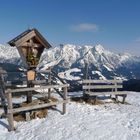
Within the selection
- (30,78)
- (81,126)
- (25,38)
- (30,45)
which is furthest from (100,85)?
(25,38)

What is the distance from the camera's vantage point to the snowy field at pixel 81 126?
1611cm

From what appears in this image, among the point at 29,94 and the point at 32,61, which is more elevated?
the point at 32,61

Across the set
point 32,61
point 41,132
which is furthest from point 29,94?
point 41,132

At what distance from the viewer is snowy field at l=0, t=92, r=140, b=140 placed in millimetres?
16109

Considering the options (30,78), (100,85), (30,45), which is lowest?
(100,85)

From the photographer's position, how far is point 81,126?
1756 cm

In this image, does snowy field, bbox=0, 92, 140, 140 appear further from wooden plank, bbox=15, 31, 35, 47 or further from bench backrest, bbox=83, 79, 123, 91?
wooden plank, bbox=15, 31, 35, 47

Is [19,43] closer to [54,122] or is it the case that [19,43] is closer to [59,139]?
[54,122]

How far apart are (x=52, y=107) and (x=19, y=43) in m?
4.91

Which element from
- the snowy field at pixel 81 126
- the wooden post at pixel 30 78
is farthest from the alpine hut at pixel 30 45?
the snowy field at pixel 81 126

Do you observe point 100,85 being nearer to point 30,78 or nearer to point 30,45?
point 30,78

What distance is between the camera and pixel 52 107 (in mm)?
21016

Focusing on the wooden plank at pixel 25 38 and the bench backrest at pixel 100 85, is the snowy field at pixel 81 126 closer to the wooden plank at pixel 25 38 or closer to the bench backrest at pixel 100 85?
the bench backrest at pixel 100 85

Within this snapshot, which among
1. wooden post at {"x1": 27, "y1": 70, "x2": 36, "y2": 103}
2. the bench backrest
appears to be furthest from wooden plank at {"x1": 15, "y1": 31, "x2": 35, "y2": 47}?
the bench backrest
